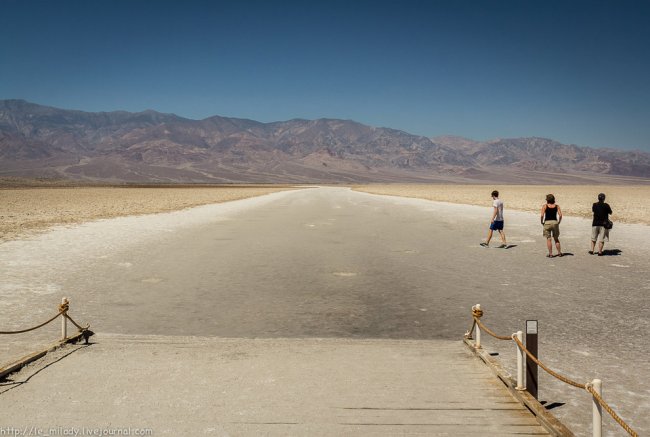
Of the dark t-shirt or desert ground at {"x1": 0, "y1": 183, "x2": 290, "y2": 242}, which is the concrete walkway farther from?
desert ground at {"x1": 0, "y1": 183, "x2": 290, "y2": 242}

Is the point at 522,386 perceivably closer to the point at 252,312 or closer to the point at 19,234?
the point at 252,312

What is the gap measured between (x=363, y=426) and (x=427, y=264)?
31.5ft

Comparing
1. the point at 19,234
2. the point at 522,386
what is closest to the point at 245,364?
the point at 522,386

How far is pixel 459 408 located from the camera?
4.84m

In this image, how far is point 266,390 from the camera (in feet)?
17.2

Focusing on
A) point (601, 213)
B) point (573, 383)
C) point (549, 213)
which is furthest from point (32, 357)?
point (601, 213)

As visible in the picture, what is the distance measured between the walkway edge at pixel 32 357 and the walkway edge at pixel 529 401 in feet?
18.4

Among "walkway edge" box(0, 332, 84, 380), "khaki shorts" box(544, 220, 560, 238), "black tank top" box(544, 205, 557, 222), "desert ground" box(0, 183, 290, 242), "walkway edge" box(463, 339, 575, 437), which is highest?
"black tank top" box(544, 205, 557, 222)

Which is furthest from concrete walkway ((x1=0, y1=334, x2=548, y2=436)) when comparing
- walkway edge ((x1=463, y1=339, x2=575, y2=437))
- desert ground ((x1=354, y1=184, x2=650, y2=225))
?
desert ground ((x1=354, y1=184, x2=650, y2=225))

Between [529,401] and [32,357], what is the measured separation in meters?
5.79

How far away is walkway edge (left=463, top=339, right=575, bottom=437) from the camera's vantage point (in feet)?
13.9

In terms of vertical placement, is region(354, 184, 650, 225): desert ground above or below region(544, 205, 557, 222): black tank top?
below

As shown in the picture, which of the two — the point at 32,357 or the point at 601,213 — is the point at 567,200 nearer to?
the point at 601,213

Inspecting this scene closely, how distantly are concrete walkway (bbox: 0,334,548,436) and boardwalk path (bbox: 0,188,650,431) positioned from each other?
78cm
